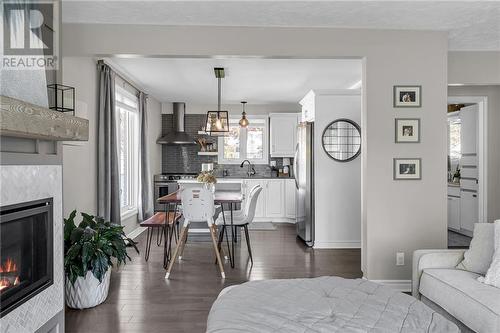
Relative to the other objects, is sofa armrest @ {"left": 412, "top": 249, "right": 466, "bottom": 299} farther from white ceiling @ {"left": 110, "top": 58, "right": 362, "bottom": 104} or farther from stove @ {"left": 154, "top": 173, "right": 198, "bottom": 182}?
stove @ {"left": 154, "top": 173, "right": 198, "bottom": 182}

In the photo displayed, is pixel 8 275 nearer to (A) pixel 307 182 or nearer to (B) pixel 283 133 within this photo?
(A) pixel 307 182

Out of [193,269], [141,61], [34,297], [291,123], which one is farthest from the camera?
[291,123]

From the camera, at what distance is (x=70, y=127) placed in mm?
2398

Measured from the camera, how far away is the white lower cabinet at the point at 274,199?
754cm

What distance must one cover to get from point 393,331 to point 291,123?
653 centimetres

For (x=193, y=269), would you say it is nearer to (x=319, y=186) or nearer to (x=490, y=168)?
(x=319, y=186)

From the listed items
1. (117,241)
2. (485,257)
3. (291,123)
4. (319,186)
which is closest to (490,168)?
(319,186)

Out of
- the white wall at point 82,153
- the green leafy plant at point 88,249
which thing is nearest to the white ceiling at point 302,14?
the white wall at point 82,153

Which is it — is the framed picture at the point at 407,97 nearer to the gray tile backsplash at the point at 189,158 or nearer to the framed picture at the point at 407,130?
the framed picture at the point at 407,130

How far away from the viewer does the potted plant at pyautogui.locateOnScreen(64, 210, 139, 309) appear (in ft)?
9.77

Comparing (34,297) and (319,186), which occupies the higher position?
(319,186)

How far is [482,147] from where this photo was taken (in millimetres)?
5066

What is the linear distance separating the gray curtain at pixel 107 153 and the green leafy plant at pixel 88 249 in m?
1.26

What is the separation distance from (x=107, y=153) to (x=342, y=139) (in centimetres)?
327
